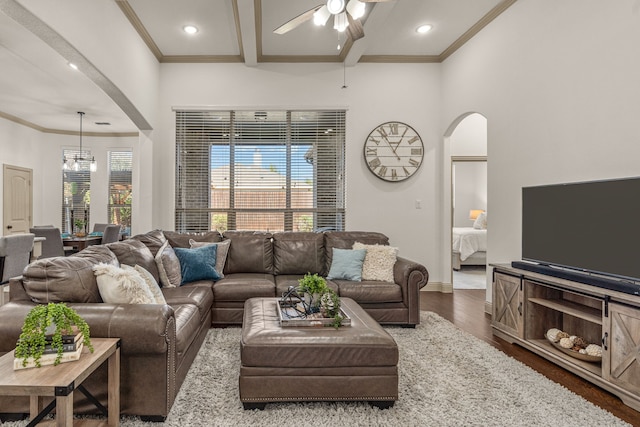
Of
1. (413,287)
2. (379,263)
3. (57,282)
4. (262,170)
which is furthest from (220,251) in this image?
(413,287)

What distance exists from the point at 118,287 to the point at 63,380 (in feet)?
2.52

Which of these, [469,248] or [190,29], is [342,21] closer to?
[190,29]

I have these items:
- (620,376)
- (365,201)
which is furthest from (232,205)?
(620,376)

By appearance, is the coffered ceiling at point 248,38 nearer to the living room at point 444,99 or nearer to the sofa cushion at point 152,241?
the living room at point 444,99

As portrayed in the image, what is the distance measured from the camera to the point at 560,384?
2.51 meters

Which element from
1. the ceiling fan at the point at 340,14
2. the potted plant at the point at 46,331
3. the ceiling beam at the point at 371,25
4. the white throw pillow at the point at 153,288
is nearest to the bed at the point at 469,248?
the ceiling beam at the point at 371,25

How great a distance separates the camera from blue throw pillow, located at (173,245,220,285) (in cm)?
377

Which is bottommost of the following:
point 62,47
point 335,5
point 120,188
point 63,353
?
point 63,353

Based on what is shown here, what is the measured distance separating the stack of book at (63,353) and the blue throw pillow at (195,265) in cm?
204

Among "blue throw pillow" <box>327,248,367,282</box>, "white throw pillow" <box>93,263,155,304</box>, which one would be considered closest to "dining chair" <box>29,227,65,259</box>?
"white throw pillow" <box>93,263,155,304</box>

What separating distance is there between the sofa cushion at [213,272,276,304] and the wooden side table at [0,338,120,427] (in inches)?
68.9

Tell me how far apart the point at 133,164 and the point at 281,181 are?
4854 millimetres

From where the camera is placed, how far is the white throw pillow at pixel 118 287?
7.19 ft

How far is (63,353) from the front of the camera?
1648 mm
